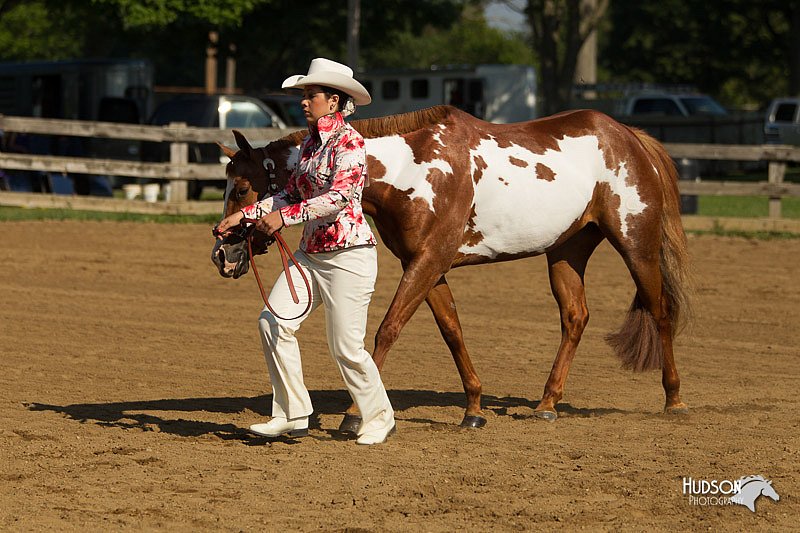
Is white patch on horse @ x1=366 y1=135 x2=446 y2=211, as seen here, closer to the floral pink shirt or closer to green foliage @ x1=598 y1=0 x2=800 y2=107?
the floral pink shirt

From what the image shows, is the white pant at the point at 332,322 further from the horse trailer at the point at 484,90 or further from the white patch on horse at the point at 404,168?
the horse trailer at the point at 484,90

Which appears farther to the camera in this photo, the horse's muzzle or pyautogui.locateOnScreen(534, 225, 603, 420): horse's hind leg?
pyautogui.locateOnScreen(534, 225, 603, 420): horse's hind leg

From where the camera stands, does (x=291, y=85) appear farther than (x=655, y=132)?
No

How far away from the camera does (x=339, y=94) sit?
604 centimetres

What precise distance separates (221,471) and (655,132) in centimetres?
2785

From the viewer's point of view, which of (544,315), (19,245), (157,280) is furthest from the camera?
(19,245)

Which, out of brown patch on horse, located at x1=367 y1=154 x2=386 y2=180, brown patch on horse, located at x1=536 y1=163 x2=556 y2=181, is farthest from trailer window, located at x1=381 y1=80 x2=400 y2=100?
brown patch on horse, located at x1=367 y1=154 x2=386 y2=180

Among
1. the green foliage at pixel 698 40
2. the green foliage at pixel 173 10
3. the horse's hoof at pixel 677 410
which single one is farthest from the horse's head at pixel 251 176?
the green foliage at pixel 698 40

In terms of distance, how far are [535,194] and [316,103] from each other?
1.77 metres

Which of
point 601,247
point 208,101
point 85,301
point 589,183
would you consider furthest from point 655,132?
point 589,183

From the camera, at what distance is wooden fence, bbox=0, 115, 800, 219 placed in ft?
60.2

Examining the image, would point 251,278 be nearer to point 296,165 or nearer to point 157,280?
point 157,280

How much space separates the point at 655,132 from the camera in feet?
105

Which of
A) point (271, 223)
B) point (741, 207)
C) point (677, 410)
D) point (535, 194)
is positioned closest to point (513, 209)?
point (535, 194)
